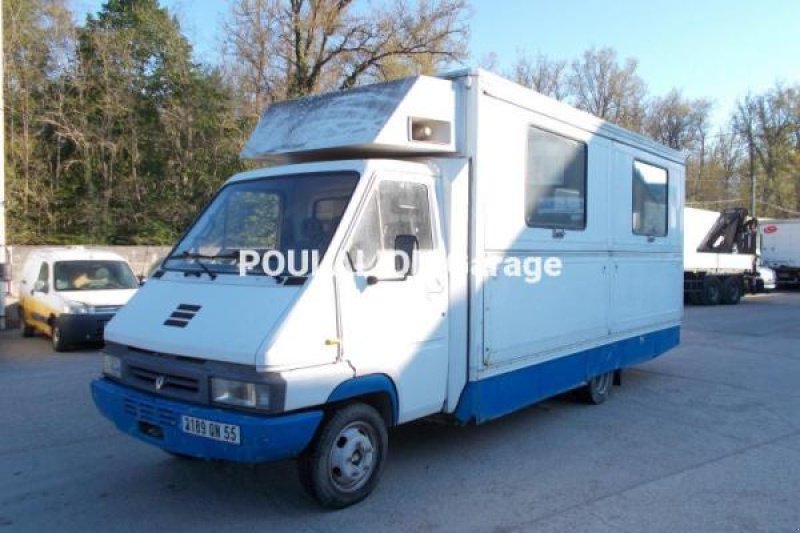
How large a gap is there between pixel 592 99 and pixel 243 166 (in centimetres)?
3619

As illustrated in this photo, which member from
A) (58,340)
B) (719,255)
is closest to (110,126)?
(58,340)

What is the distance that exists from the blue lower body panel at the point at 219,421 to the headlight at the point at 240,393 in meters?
0.07

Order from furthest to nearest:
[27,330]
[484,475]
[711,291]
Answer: [711,291]
[27,330]
[484,475]

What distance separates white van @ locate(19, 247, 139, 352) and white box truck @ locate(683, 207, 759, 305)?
16.6 metres

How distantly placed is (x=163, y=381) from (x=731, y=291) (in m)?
22.3

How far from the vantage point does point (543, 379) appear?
6.23m

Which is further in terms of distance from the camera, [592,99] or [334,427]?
[592,99]

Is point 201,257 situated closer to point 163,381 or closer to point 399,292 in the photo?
point 163,381

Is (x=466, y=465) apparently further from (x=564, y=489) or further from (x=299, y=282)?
(x=299, y=282)

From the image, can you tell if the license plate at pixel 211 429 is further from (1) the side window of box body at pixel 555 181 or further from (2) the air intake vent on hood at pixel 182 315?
(1) the side window of box body at pixel 555 181

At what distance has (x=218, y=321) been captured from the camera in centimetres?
424

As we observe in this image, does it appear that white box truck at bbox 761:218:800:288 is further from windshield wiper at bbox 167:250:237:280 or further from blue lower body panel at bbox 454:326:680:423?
windshield wiper at bbox 167:250:237:280

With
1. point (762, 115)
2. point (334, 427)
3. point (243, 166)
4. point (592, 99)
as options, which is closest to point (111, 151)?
point (243, 166)

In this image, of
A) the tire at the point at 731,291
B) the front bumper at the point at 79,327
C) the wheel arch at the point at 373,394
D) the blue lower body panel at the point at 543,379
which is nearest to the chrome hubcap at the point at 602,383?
the blue lower body panel at the point at 543,379
